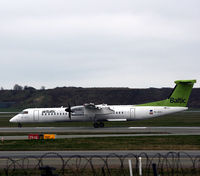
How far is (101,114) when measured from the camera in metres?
50.4

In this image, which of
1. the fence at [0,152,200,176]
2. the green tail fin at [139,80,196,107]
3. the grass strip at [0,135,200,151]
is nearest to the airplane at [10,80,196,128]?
the green tail fin at [139,80,196,107]

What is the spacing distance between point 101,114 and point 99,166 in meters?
31.0

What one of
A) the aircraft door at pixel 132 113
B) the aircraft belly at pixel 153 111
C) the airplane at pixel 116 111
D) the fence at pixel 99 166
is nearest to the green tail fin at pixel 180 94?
the airplane at pixel 116 111

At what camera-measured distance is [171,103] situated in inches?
1911

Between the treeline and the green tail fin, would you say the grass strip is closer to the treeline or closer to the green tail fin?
the green tail fin

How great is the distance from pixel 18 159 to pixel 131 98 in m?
130

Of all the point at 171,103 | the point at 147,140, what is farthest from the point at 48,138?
the point at 171,103

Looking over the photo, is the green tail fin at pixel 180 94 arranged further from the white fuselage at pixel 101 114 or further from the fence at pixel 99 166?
the fence at pixel 99 166

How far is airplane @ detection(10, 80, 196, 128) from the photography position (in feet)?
159

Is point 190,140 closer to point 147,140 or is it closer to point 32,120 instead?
point 147,140

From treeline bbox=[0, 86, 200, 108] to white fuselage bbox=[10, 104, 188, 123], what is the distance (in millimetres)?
89264

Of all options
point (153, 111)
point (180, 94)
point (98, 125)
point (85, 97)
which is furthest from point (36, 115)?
point (85, 97)

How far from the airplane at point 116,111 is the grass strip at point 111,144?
14121 millimetres

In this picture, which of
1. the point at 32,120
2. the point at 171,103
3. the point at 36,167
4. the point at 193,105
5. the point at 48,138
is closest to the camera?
the point at 36,167
